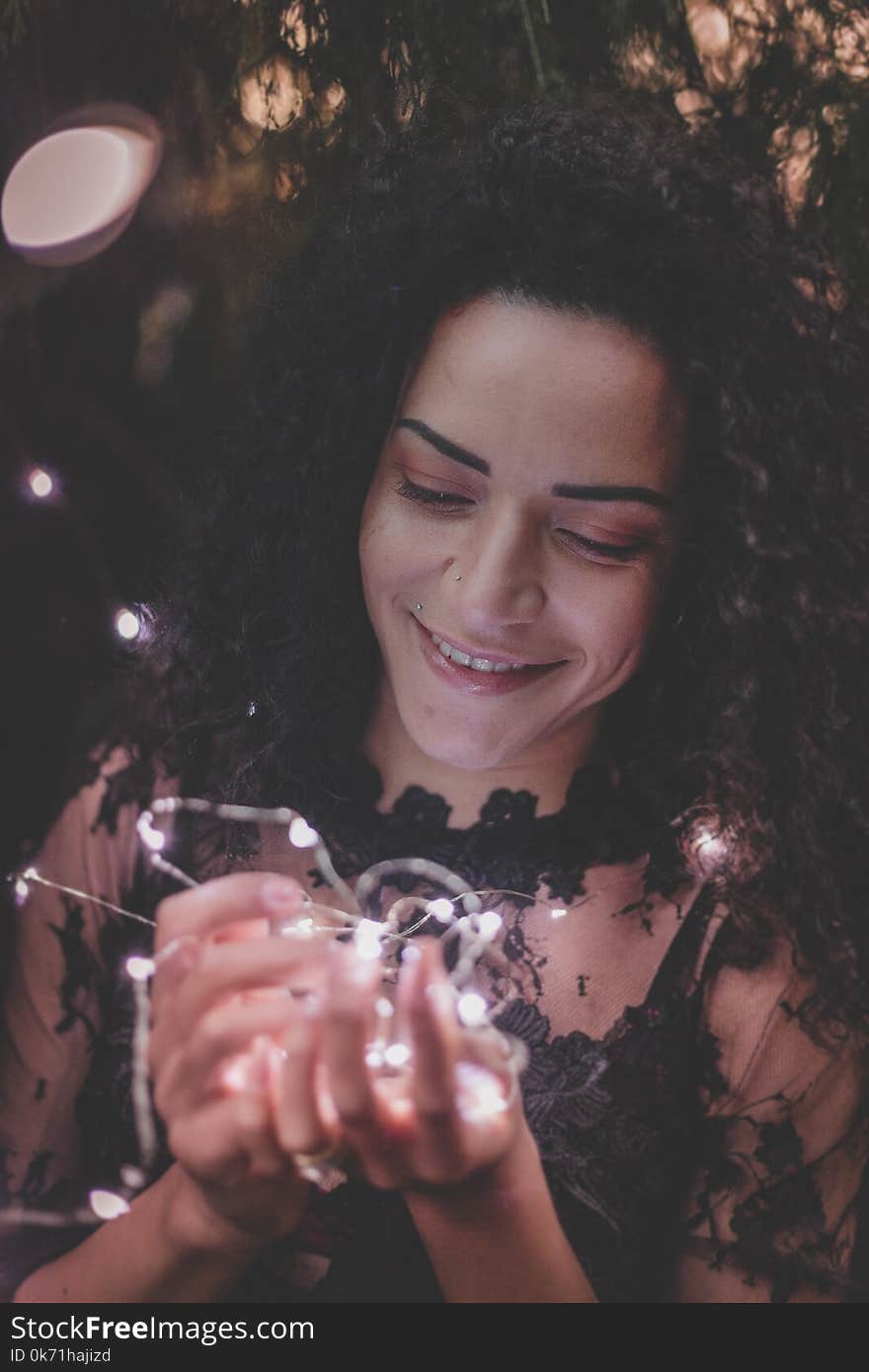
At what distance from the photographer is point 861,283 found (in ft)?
4.05

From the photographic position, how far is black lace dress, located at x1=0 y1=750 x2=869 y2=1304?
106 cm

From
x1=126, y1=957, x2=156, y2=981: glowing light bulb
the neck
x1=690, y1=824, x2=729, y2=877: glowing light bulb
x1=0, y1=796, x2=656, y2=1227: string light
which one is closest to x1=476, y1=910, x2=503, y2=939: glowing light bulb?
x1=0, y1=796, x2=656, y2=1227: string light

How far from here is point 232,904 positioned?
2.39ft

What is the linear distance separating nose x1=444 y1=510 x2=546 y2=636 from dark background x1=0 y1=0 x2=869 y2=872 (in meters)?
0.46

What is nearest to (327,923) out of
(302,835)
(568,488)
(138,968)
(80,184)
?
(302,835)

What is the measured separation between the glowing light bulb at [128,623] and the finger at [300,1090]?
66cm

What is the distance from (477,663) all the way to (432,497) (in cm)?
17

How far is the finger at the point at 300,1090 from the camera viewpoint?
67 cm

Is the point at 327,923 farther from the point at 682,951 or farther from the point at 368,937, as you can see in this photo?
the point at 682,951

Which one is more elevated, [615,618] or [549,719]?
[615,618]

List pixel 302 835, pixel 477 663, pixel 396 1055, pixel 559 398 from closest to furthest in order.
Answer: pixel 396 1055 → pixel 559 398 → pixel 477 663 → pixel 302 835

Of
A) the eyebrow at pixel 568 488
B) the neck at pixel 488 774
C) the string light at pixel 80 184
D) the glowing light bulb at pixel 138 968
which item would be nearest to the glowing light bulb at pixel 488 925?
the neck at pixel 488 774

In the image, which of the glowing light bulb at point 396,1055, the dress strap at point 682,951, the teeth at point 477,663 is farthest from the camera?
the dress strap at point 682,951

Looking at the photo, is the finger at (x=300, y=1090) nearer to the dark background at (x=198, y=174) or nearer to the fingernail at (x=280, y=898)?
the fingernail at (x=280, y=898)
